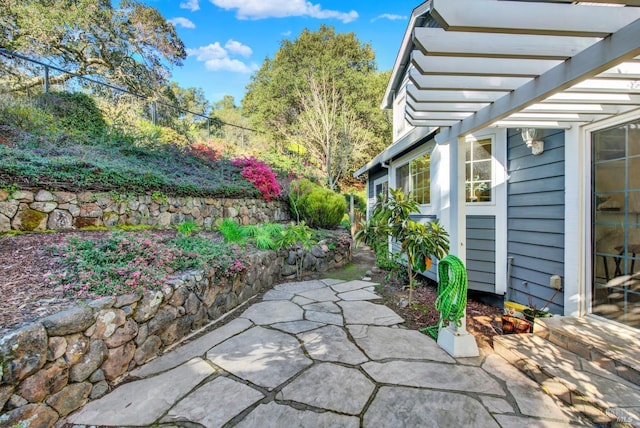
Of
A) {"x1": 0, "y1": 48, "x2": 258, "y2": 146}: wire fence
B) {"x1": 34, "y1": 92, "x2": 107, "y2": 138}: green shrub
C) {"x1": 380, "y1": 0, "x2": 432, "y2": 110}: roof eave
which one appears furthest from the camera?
{"x1": 0, "y1": 48, "x2": 258, "y2": 146}: wire fence

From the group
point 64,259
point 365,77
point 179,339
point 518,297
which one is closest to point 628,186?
point 518,297

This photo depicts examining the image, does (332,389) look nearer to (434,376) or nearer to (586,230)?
(434,376)

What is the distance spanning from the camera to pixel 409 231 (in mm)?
3508

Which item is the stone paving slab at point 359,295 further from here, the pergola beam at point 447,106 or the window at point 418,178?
the pergola beam at point 447,106

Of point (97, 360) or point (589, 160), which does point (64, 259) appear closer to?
point (97, 360)

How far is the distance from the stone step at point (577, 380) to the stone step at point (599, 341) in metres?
0.05

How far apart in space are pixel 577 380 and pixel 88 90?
952cm

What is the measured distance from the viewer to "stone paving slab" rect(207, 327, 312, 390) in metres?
2.24

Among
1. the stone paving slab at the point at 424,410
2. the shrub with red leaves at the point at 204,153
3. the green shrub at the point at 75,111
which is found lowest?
the stone paving slab at the point at 424,410

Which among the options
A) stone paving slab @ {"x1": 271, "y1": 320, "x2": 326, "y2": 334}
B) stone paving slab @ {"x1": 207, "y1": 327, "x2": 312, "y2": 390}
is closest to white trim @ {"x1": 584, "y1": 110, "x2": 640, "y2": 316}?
stone paving slab @ {"x1": 271, "y1": 320, "x2": 326, "y2": 334}

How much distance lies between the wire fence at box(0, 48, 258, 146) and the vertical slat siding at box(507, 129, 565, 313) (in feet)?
24.4

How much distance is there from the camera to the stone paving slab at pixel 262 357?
2238mm

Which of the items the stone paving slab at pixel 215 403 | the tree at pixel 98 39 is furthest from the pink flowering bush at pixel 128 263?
the tree at pixel 98 39

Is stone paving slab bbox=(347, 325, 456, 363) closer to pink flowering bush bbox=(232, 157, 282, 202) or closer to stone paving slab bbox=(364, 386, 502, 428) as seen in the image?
stone paving slab bbox=(364, 386, 502, 428)
